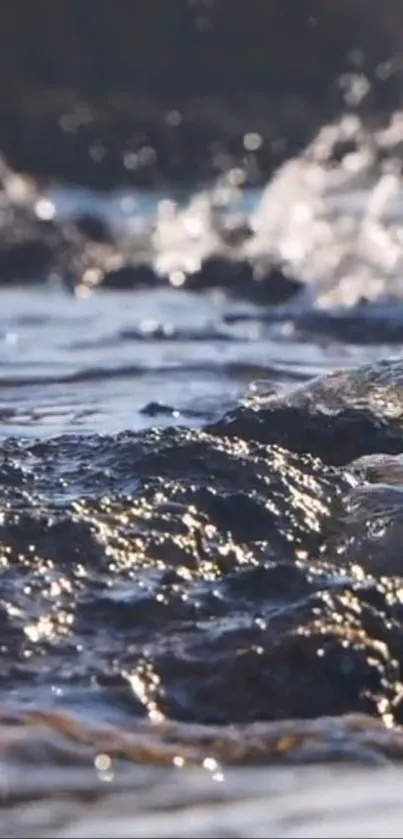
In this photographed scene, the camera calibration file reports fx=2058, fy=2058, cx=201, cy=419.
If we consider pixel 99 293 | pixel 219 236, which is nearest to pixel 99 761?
pixel 99 293

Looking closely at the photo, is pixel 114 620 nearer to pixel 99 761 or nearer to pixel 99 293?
pixel 99 761

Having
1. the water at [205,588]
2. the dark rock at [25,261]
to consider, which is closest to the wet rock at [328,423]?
the water at [205,588]

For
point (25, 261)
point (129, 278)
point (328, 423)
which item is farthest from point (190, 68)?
point (328, 423)

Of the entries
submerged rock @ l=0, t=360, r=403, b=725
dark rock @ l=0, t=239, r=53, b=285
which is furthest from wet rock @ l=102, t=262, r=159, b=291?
submerged rock @ l=0, t=360, r=403, b=725

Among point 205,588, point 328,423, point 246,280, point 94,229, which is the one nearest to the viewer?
point 205,588

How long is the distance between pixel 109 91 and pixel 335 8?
2.72 m

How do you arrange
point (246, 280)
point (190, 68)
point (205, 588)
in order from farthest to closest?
point (190, 68) → point (246, 280) → point (205, 588)

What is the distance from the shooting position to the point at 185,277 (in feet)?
35.4

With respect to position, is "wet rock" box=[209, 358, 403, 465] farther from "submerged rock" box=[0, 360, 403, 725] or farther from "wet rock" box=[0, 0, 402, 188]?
"wet rock" box=[0, 0, 402, 188]

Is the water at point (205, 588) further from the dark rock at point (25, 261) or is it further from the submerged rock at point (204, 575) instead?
the dark rock at point (25, 261)

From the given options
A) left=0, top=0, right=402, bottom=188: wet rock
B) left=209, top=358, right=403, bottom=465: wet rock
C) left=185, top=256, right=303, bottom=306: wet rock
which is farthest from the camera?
left=0, top=0, right=402, bottom=188: wet rock

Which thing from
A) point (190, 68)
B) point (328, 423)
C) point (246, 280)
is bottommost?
point (328, 423)

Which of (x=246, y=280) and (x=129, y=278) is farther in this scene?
(x=129, y=278)

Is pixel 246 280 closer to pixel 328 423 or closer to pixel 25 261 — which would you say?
pixel 25 261
